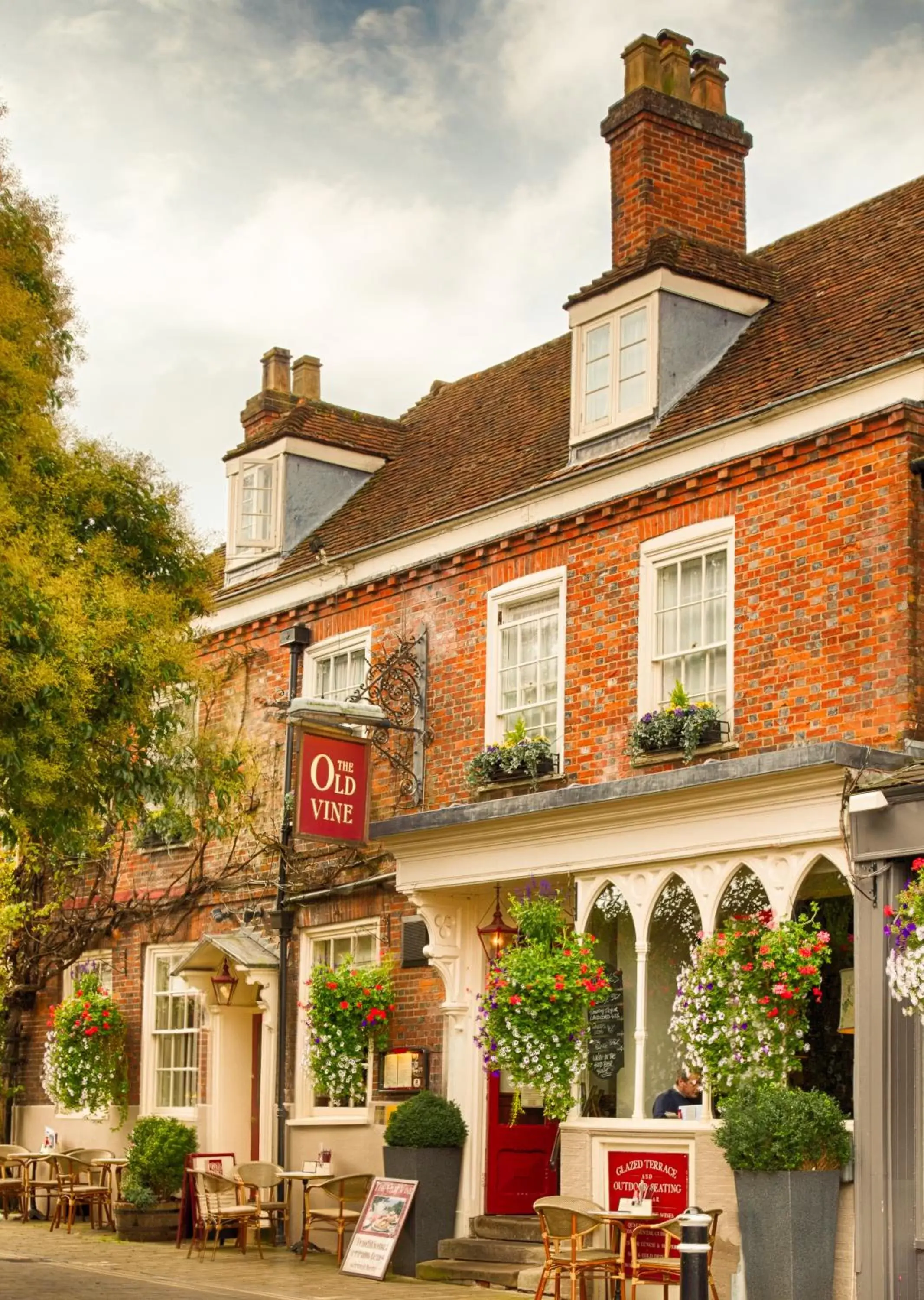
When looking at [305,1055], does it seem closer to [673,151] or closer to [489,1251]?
[489,1251]

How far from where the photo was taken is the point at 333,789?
1716cm

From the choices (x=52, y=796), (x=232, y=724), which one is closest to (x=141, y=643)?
(x=52, y=796)

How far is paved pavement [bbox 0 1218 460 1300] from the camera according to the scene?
14211 millimetres

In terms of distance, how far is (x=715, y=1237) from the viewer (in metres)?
13.2

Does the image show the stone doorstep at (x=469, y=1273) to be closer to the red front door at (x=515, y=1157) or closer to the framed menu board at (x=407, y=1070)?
the red front door at (x=515, y=1157)

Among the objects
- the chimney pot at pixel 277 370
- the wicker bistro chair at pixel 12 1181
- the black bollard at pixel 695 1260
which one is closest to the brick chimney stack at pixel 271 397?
Result: the chimney pot at pixel 277 370

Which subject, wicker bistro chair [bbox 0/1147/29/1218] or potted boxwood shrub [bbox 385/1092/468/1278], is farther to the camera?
wicker bistro chair [bbox 0/1147/29/1218]

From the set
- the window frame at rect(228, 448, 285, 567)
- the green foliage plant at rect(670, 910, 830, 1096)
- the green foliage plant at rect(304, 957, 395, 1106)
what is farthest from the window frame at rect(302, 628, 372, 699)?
the green foliage plant at rect(670, 910, 830, 1096)

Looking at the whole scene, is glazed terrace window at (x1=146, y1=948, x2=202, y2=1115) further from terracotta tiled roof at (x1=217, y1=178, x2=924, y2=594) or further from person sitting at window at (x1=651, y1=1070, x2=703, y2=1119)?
person sitting at window at (x1=651, y1=1070, x2=703, y2=1119)

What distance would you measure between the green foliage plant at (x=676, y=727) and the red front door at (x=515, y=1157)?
12.1ft

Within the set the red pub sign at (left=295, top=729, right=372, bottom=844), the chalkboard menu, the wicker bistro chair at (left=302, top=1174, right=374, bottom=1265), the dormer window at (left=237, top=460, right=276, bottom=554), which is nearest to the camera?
the chalkboard menu

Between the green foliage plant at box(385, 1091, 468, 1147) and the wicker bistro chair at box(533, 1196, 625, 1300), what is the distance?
2655 millimetres

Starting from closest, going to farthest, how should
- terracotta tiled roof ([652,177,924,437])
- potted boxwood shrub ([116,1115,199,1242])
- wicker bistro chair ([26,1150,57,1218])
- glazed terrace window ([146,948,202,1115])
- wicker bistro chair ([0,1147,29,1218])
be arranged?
terracotta tiled roof ([652,177,924,437])
potted boxwood shrub ([116,1115,199,1242])
wicker bistro chair ([26,1150,57,1218])
glazed terrace window ([146,948,202,1115])
wicker bistro chair ([0,1147,29,1218])

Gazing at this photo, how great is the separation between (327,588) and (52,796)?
6.96 meters
